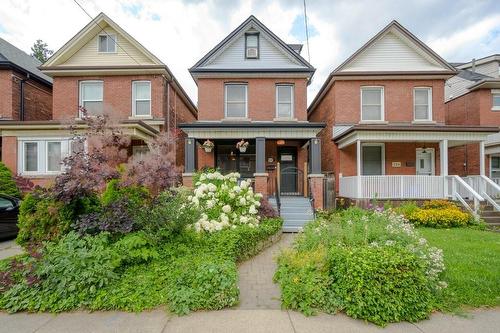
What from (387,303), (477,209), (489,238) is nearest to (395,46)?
(477,209)

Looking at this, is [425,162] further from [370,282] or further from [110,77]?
[110,77]

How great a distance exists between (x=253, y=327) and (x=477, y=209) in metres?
11.0

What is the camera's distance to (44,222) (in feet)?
17.4

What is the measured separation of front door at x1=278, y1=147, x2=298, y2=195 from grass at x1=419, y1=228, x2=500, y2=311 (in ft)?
21.7

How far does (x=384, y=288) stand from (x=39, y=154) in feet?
48.0

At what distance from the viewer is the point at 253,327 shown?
11.7ft

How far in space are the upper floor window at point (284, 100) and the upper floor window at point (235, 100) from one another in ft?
5.49

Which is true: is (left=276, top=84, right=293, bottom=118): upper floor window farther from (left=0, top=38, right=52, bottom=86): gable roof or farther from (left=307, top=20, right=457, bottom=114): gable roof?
(left=0, top=38, right=52, bottom=86): gable roof

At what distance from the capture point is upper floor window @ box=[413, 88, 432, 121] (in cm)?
1429

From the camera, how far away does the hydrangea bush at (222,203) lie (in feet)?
22.9

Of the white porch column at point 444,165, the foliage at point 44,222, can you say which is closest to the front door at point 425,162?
the white porch column at point 444,165

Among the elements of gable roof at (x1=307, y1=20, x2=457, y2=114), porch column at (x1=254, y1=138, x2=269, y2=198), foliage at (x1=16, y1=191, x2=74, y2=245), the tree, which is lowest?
foliage at (x1=16, y1=191, x2=74, y2=245)

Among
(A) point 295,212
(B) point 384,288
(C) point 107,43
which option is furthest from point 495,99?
(C) point 107,43

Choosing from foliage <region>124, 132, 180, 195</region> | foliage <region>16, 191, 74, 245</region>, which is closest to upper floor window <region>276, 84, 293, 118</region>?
foliage <region>124, 132, 180, 195</region>
